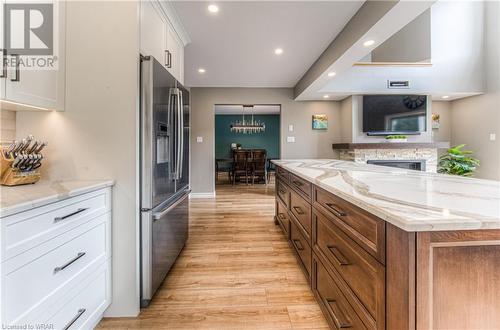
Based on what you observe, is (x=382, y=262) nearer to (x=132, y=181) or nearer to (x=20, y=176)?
(x=132, y=181)

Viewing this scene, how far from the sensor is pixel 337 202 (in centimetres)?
116

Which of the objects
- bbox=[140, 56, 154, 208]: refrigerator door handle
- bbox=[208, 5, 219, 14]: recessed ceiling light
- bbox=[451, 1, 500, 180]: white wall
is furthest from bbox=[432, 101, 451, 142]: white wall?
bbox=[140, 56, 154, 208]: refrigerator door handle

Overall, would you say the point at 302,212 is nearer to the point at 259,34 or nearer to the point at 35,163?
the point at 35,163

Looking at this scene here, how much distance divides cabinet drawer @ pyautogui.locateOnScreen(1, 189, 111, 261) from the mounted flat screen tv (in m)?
5.01

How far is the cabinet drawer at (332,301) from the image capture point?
3.41 ft

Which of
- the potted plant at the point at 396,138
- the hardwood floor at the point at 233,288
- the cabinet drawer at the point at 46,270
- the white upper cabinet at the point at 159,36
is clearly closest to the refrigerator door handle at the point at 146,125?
the white upper cabinet at the point at 159,36

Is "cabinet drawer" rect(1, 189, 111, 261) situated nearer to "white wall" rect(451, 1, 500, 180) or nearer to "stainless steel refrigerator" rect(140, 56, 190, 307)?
"stainless steel refrigerator" rect(140, 56, 190, 307)

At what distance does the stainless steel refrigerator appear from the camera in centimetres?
148

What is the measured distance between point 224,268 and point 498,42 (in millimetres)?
6653

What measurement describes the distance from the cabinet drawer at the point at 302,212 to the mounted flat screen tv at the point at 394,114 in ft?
11.8

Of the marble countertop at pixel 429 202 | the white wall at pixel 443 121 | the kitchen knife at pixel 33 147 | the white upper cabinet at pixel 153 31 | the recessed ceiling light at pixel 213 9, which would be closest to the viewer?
the marble countertop at pixel 429 202

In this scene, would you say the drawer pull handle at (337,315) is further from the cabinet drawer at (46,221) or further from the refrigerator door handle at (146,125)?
the cabinet drawer at (46,221)

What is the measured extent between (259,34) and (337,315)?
2.89 m

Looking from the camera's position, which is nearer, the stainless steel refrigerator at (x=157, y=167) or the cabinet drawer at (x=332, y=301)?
the cabinet drawer at (x=332, y=301)
